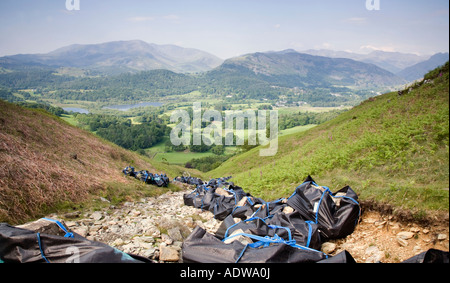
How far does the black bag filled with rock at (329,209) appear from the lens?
5.99 m

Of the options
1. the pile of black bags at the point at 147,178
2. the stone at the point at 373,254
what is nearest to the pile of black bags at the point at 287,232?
the stone at the point at 373,254

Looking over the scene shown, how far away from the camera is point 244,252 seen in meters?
4.36

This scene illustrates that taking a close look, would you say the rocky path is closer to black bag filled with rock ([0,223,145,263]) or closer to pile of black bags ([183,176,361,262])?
pile of black bags ([183,176,361,262])

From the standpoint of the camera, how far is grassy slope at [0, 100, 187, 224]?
25.9 feet

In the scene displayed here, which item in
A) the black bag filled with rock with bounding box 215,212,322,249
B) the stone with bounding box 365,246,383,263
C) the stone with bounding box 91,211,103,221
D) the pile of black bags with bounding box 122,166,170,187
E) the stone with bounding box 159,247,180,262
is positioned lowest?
the pile of black bags with bounding box 122,166,170,187

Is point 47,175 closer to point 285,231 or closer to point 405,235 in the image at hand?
point 285,231

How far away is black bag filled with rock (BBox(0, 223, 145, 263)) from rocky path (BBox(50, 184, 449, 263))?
171cm

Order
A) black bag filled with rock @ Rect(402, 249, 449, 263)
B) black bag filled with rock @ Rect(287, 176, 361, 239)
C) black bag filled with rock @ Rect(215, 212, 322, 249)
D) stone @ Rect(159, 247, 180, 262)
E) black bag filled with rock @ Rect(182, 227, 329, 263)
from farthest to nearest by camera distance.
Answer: black bag filled with rock @ Rect(287, 176, 361, 239), black bag filled with rock @ Rect(215, 212, 322, 249), stone @ Rect(159, 247, 180, 262), black bag filled with rock @ Rect(182, 227, 329, 263), black bag filled with rock @ Rect(402, 249, 449, 263)

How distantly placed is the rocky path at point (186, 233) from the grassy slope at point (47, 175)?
118 centimetres

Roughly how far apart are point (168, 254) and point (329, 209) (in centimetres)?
432

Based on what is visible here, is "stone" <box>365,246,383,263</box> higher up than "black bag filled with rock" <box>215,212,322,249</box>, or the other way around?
"black bag filled with rock" <box>215,212,322,249</box>

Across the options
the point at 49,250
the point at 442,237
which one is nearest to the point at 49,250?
the point at 49,250

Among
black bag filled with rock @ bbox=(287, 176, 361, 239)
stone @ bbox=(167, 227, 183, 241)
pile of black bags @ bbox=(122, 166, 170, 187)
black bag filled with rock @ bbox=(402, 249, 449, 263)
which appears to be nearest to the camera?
black bag filled with rock @ bbox=(402, 249, 449, 263)

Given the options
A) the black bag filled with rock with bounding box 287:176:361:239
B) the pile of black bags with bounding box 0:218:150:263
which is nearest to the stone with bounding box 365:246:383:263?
the black bag filled with rock with bounding box 287:176:361:239
